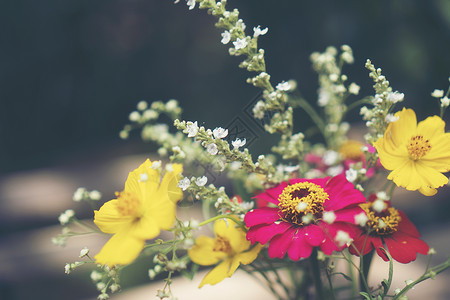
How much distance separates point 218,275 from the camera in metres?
0.33

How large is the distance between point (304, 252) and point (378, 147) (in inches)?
4.1

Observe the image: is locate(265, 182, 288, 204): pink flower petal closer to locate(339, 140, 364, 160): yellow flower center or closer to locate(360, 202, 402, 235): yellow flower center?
locate(360, 202, 402, 235): yellow flower center

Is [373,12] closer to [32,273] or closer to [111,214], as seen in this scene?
[111,214]

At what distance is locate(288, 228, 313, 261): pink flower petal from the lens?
28cm

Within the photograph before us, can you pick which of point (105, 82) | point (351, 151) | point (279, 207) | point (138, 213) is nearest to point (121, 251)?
point (138, 213)

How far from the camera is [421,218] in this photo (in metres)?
1.28

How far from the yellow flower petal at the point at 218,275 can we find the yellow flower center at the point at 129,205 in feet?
0.28

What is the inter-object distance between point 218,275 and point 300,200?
0.10 meters

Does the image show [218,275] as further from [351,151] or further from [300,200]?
[351,151]

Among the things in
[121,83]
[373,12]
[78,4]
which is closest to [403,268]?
[373,12]

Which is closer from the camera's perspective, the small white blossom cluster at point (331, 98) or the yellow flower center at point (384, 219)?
the yellow flower center at point (384, 219)

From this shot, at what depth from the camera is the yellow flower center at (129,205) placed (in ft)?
0.97

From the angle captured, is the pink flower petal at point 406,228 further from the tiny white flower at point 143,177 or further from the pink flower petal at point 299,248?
the tiny white flower at point 143,177

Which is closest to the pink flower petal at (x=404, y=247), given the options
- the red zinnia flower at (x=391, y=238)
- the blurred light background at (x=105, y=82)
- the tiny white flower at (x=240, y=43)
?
the red zinnia flower at (x=391, y=238)
